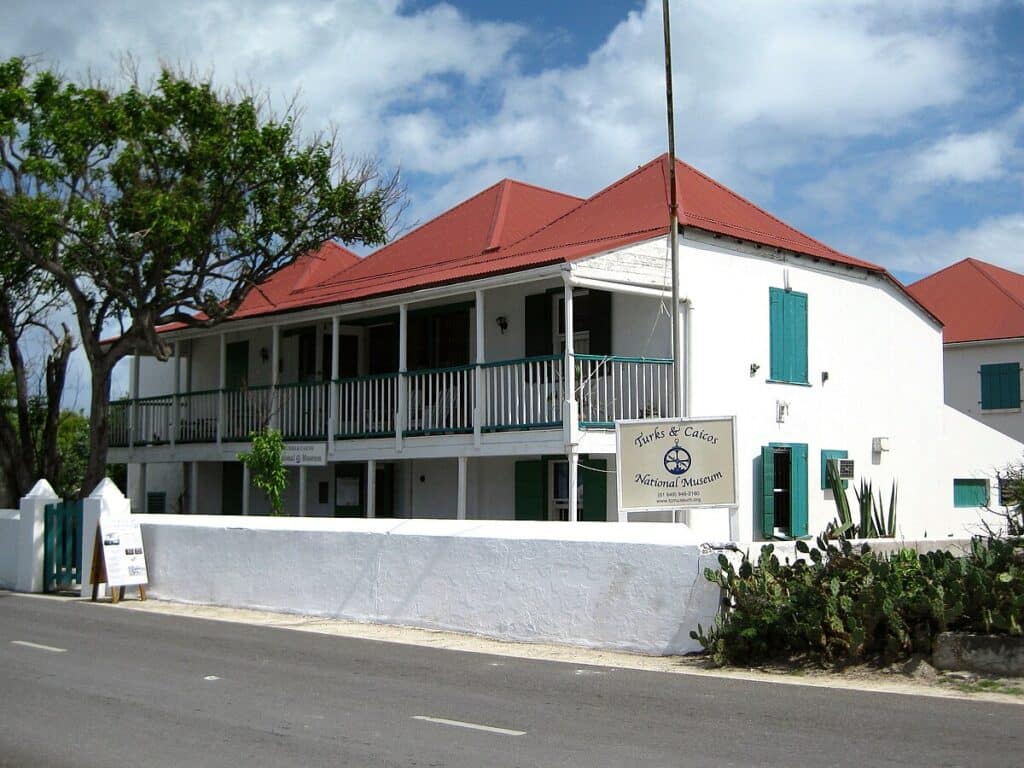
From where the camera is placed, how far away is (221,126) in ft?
64.8

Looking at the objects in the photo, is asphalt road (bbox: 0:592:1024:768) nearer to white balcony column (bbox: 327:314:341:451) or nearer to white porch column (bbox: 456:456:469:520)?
white porch column (bbox: 456:456:469:520)

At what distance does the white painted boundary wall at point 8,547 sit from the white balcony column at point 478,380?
734 cm

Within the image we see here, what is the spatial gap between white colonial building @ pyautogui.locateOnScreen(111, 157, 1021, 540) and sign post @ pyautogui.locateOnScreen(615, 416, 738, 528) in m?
3.13

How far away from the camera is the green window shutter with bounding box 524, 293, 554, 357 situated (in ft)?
63.4

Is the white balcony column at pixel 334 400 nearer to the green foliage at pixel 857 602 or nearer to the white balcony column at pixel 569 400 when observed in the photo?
the white balcony column at pixel 569 400

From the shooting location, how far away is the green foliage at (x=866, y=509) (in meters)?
18.7

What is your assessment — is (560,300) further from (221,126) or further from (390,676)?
(390,676)

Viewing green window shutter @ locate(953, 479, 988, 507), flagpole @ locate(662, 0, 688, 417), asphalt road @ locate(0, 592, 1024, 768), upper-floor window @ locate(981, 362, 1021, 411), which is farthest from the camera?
upper-floor window @ locate(981, 362, 1021, 411)

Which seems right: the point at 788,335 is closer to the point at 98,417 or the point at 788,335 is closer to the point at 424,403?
the point at 424,403

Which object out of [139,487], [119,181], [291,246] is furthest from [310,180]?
[139,487]

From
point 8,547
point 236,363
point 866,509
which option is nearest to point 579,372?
point 866,509

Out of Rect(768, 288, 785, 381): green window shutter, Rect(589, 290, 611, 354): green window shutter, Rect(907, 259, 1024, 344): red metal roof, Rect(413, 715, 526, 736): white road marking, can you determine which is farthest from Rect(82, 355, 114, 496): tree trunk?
Rect(907, 259, 1024, 344): red metal roof

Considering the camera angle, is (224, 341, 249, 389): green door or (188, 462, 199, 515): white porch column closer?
(188, 462, 199, 515): white porch column

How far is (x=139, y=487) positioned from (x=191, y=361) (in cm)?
313
